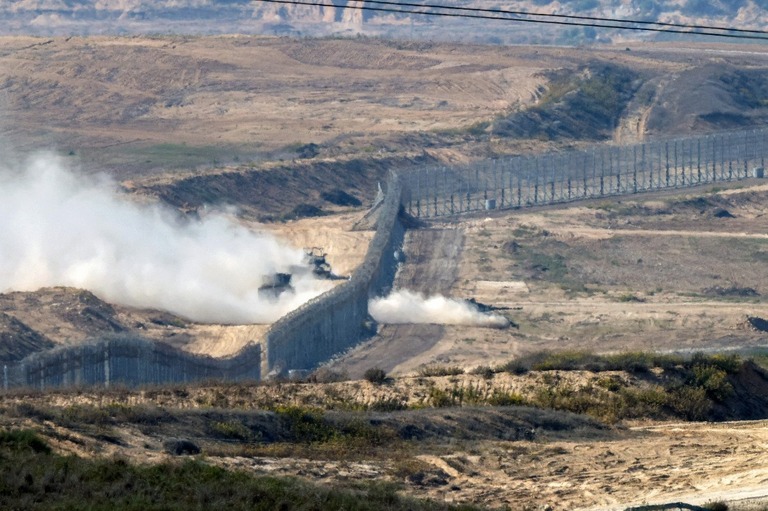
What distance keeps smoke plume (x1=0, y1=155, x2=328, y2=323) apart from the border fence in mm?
16615

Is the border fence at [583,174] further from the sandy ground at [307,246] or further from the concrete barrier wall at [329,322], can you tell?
the concrete barrier wall at [329,322]

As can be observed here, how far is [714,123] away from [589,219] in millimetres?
31980

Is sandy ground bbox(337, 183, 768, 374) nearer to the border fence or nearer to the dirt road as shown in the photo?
the dirt road

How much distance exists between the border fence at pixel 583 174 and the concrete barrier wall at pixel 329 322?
19.4 m

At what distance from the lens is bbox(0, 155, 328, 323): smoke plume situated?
6078 centimetres

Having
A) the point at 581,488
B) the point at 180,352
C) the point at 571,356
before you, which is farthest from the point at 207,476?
the point at 180,352

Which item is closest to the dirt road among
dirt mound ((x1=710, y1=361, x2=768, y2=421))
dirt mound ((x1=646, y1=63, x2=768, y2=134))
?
dirt mound ((x1=710, y1=361, x2=768, y2=421))

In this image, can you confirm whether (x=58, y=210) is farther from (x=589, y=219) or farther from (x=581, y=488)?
(x=581, y=488)

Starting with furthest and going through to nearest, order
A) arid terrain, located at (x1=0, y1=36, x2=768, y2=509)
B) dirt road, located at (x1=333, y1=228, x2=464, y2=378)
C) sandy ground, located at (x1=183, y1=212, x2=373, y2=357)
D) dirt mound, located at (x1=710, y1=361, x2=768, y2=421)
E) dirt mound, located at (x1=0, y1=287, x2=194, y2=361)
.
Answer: dirt road, located at (x1=333, y1=228, x2=464, y2=378)
sandy ground, located at (x1=183, y1=212, x2=373, y2=357)
dirt mound, located at (x1=0, y1=287, x2=194, y2=361)
dirt mound, located at (x1=710, y1=361, x2=768, y2=421)
arid terrain, located at (x1=0, y1=36, x2=768, y2=509)

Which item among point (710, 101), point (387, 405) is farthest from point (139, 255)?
point (710, 101)

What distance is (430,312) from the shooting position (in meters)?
63.5

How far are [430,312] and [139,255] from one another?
12162 millimetres

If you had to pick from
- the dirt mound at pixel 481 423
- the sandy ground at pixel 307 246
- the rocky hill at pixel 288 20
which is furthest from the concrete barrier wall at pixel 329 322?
the rocky hill at pixel 288 20

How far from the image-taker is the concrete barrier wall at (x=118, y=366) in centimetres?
3953
